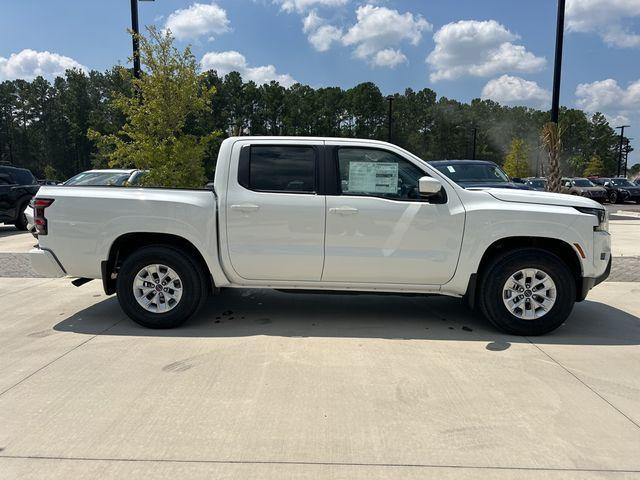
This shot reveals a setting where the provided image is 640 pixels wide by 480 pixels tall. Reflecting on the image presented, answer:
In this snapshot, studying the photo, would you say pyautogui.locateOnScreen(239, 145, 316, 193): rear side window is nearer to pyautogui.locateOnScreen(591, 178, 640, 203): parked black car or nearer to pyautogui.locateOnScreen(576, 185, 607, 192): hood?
pyautogui.locateOnScreen(576, 185, 607, 192): hood

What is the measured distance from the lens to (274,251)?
16.4 feet

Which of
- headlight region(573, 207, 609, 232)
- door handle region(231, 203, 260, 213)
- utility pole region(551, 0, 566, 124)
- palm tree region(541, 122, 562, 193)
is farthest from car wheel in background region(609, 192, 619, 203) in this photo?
door handle region(231, 203, 260, 213)

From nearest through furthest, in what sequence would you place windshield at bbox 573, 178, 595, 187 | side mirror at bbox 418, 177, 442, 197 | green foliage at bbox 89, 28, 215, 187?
1. side mirror at bbox 418, 177, 442, 197
2. green foliage at bbox 89, 28, 215, 187
3. windshield at bbox 573, 178, 595, 187

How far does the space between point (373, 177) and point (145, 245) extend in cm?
250

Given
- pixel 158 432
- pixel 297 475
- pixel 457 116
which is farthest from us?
pixel 457 116

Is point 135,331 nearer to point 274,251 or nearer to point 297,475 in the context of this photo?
point 274,251

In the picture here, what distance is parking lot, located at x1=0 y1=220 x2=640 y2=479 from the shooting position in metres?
2.84

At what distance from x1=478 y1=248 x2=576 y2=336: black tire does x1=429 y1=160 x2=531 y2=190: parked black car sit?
241 inches

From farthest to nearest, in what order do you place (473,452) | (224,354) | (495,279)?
(495,279) < (224,354) < (473,452)

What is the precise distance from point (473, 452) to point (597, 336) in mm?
2946

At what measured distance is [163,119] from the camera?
31.0 ft

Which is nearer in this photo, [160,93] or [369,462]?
[369,462]

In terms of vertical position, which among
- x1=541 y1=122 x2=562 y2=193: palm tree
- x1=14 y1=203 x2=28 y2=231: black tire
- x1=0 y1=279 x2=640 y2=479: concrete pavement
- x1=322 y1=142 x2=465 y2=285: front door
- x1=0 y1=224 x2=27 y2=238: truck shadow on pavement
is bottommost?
x1=0 y1=279 x2=640 y2=479: concrete pavement

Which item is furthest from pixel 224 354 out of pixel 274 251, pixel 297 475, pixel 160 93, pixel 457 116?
pixel 457 116
